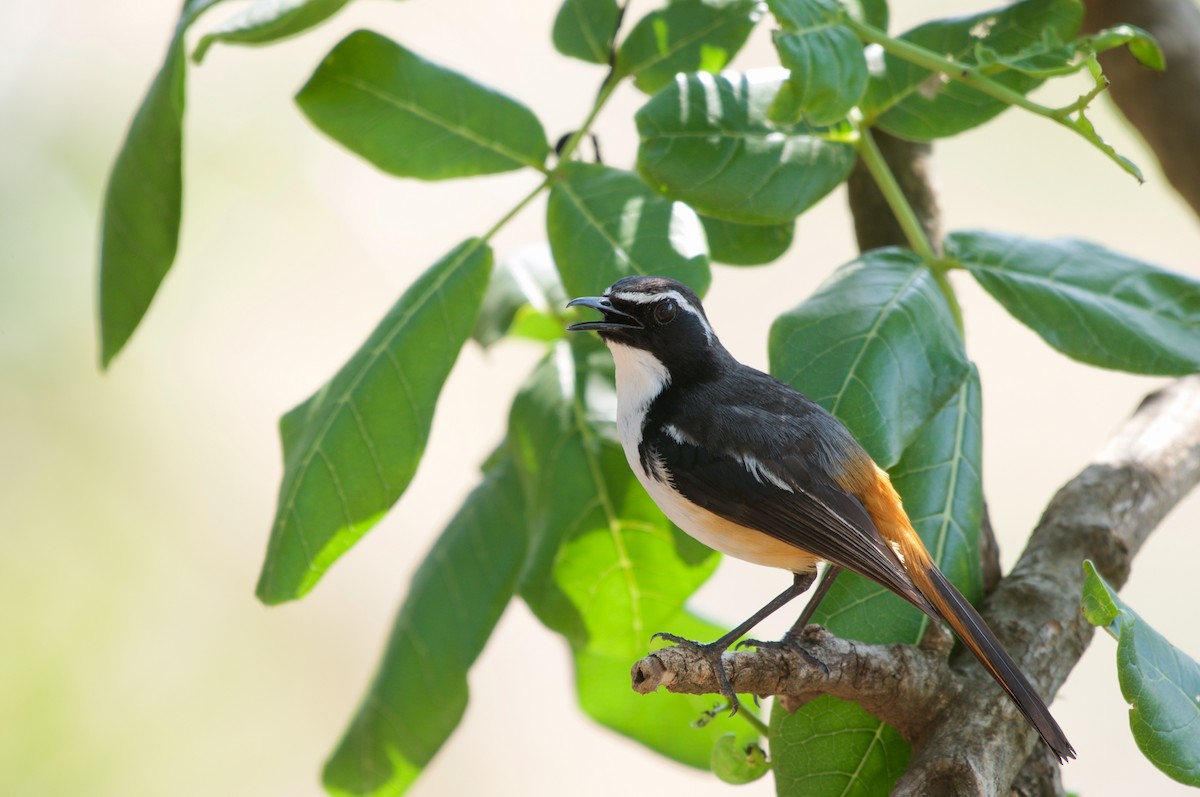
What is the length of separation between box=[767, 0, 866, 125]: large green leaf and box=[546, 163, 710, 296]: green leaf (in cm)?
22

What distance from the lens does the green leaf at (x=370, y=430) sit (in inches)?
67.0

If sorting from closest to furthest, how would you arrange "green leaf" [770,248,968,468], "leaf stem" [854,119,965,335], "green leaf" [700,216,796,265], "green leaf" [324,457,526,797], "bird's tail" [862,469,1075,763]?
"bird's tail" [862,469,1075,763] < "green leaf" [770,248,968,468] < "leaf stem" [854,119,965,335] < "green leaf" [700,216,796,265] < "green leaf" [324,457,526,797]

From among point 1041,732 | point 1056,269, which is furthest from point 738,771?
point 1056,269

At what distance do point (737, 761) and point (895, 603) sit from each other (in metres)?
0.34

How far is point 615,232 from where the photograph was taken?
5.64ft

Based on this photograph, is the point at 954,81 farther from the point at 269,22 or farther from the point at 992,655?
the point at 269,22

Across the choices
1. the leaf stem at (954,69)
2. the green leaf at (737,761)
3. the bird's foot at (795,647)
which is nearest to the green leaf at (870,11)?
the leaf stem at (954,69)

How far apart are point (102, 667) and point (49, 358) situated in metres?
1.27

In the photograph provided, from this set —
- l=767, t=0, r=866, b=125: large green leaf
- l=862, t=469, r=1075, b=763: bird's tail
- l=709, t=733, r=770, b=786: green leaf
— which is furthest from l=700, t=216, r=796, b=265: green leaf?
l=709, t=733, r=770, b=786: green leaf

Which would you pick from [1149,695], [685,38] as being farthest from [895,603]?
[685,38]

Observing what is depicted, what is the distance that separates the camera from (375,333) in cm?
180

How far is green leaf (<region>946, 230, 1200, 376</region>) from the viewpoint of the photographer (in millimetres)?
1739

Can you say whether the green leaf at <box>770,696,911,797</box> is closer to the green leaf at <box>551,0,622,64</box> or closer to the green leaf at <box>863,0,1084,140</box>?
the green leaf at <box>863,0,1084,140</box>

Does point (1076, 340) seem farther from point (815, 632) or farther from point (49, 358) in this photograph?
point (49, 358)
